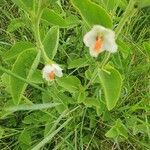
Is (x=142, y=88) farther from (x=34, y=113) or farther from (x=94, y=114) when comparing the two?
(x=34, y=113)

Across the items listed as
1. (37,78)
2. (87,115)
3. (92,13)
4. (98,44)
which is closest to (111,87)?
(98,44)

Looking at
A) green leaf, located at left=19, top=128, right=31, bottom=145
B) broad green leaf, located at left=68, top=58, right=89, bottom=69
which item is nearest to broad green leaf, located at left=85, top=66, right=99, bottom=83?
broad green leaf, located at left=68, top=58, right=89, bottom=69

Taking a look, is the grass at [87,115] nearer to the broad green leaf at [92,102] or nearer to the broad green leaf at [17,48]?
the broad green leaf at [92,102]

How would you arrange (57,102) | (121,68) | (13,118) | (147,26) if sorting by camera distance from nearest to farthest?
(57,102) < (121,68) < (13,118) < (147,26)

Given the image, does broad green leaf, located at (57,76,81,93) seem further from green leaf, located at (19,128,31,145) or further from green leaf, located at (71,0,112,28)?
green leaf, located at (71,0,112,28)

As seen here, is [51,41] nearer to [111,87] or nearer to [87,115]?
[111,87]

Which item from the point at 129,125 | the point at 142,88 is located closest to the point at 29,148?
the point at 129,125
